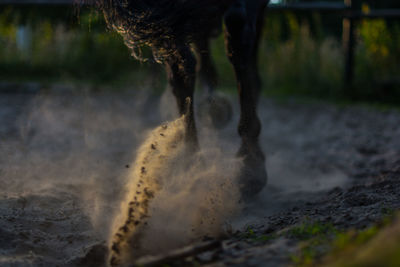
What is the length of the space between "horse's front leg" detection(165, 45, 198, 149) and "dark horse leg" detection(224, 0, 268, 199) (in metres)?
0.29

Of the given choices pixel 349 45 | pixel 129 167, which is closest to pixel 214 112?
pixel 129 167

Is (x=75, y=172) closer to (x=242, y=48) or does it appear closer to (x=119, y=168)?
(x=119, y=168)

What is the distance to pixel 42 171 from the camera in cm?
317

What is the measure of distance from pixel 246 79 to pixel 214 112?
72cm

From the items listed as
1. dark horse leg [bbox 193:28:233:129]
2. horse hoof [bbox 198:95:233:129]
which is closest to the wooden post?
dark horse leg [bbox 193:28:233:129]

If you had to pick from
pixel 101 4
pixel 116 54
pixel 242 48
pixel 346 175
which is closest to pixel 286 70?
pixel 116 54

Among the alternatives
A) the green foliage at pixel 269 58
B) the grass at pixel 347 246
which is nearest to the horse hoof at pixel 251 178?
the grass at pixel 347 246

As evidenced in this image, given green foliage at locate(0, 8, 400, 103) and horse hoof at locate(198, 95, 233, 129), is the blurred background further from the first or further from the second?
horse hoof at locate(198, 95, 233, 129)

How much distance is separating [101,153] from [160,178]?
2.00 m

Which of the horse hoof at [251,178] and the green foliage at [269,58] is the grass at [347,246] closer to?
the horse hoof at [251,178]

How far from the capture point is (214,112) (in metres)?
3.47

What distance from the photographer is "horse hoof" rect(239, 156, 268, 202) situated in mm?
2705

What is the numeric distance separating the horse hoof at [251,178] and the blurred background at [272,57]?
4.05 meters

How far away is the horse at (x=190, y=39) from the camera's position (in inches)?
90.0
